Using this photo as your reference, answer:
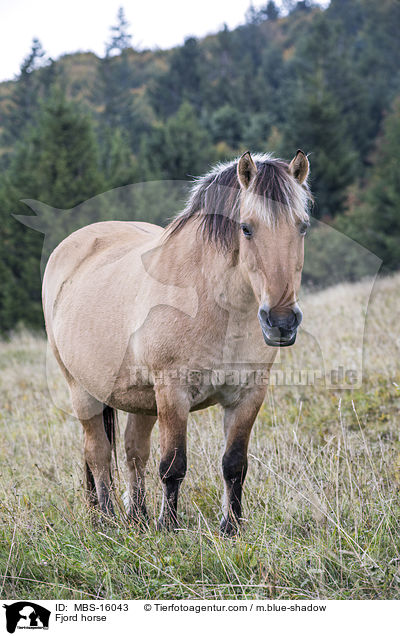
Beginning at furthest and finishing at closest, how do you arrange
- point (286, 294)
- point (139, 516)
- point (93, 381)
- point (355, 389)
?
1. point (355, 389)
2. point (93, 381)
3. point (139, 516)
4. point (286, 294)

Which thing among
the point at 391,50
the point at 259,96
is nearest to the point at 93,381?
the point at 259,96

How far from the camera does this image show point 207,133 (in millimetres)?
23859

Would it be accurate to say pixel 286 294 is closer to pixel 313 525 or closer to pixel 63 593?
pixel 313 525

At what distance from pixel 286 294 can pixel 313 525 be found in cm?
132

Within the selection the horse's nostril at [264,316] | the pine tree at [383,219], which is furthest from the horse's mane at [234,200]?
the pine tree at [383,219]

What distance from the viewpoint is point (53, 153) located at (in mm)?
15961

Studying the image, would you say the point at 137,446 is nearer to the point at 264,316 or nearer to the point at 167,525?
the point at 167,525

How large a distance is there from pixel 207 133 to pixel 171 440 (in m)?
22.5

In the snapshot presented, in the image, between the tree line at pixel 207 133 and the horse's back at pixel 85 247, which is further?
the tree line at pixel 207 133

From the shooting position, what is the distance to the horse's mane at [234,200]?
8.41 ft
